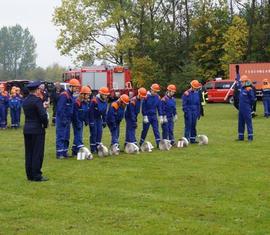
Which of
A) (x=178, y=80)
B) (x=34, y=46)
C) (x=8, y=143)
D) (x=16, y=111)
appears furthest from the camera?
(x=34, y=46)

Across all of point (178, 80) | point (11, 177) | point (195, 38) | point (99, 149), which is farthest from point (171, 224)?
point (195, 38)

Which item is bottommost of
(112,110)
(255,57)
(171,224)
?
(171,224)

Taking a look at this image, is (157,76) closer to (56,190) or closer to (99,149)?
(99,149)

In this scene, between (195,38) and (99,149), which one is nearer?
(99,149)

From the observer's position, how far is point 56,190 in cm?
1012

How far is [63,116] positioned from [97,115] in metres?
1.07

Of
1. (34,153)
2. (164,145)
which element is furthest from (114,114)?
(34,153)

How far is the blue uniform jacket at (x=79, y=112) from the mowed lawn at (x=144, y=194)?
1.17 m

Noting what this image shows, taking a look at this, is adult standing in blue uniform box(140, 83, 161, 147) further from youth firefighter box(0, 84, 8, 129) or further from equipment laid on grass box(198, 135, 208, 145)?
youth firefighter box(0, 84, 8, 129)

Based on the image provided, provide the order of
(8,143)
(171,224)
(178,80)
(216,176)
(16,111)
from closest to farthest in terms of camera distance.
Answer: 1. (171,224)
2. (216,176)
3. (8,143)
4. (16,111)
5. (178,80)

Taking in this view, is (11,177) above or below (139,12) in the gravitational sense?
below

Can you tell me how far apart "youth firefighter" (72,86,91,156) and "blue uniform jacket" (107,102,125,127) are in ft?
2.26

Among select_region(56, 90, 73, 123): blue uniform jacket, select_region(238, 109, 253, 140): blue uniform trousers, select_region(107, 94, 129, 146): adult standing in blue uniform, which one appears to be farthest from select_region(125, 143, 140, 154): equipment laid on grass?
select_region(238, 109, 253, 140): blue uniform trousers

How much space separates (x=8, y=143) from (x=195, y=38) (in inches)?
1626
